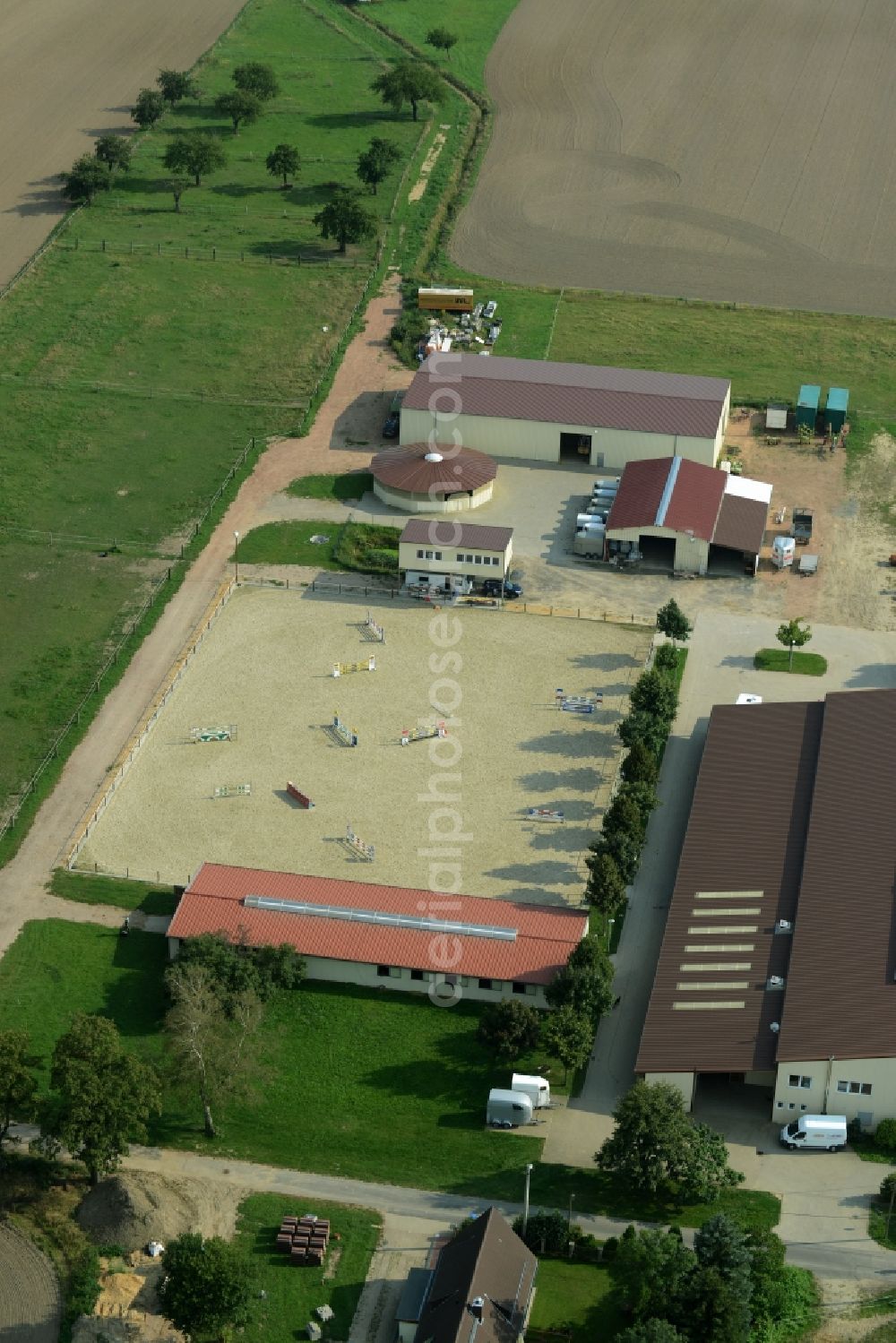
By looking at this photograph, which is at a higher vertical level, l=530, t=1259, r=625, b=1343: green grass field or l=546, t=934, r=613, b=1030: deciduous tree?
l=546, t=934, r=613, b=1030: deciduous tree

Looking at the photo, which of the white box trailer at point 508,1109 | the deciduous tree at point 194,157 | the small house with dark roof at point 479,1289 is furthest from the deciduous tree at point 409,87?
the small house with dark roof at point 479,1289

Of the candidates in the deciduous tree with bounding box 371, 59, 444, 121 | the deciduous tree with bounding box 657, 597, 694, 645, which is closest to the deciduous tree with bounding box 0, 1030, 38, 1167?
the deciduous tree with bounding box 657, 597, 694, 645

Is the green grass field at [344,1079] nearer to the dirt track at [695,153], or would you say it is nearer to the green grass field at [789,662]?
the green grass field at [789,662]

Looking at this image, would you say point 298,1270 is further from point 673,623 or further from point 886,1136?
point 673,623

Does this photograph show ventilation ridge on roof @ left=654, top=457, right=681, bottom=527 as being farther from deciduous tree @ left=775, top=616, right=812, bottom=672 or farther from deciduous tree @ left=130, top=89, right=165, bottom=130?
deciduous tree @ left=130, top=89, right=165, bottom=130

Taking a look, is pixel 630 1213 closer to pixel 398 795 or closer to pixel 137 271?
pixel 398 795
